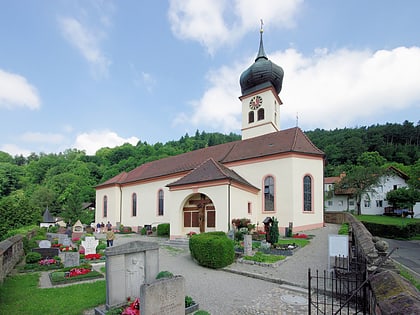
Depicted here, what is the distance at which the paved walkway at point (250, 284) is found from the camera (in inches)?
283

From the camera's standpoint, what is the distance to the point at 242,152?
26766 millimetres

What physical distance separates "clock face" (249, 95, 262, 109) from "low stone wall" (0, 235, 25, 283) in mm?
24800

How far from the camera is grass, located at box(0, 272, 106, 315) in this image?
677 cm

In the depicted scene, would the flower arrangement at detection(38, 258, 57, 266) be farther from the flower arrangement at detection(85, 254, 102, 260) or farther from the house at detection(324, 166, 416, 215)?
the house at detection(324, 166, 416, 215)

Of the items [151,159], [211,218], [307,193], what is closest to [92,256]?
[211,218]

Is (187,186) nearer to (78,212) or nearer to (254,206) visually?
(254,206)

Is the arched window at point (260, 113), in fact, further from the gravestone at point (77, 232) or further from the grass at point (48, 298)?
the grass at point (48, 298)

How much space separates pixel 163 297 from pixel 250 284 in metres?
4.49

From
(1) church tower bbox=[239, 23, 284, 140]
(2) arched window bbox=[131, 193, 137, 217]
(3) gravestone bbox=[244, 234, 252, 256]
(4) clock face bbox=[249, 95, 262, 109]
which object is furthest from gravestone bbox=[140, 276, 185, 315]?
(2) arched window bbox=[131, 193, 137, 217]

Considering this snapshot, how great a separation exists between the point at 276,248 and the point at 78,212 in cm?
2954

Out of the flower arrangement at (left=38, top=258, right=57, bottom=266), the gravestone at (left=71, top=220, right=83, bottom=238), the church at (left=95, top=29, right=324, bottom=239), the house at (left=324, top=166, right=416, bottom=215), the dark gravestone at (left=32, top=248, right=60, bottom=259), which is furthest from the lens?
the house at (left=324, top=166, right=416, bottom=215)

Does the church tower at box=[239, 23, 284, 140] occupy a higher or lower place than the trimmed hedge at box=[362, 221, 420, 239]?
higher

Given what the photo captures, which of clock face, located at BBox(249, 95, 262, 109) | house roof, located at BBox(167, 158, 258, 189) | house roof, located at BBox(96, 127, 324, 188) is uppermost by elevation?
clock face, located at BBox(249, 95, 262, 109)

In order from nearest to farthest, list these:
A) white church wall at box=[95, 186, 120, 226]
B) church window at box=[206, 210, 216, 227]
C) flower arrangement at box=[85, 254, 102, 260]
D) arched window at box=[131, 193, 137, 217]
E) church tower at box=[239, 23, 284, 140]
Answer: flower arrangement at box=[85, 254, 102, 260]
church window at box=[206, 210, 216, 227]
church tower at box=[239, 23, 284, 140]
arched window at box=[131, 193, 137, 217]
white church wall at box=[95, 186, 120, 226]
